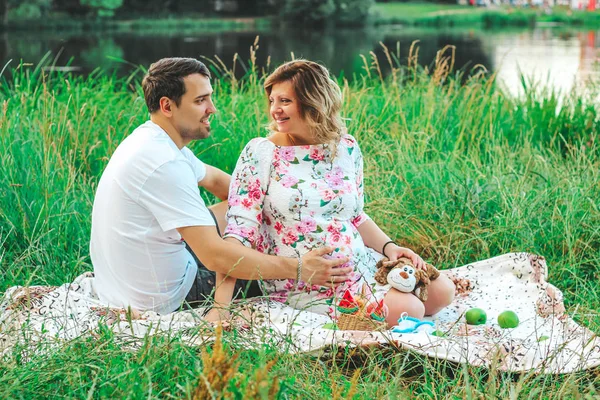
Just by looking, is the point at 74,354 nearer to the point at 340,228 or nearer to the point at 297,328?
the point at 297,328

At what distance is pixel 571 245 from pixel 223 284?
5.28 ft

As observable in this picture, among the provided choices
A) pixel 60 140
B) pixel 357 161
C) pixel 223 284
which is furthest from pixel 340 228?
pixel 60 140

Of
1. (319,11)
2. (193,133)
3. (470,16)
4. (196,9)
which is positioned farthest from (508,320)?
(470,16)

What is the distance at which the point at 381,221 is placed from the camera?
141 inches

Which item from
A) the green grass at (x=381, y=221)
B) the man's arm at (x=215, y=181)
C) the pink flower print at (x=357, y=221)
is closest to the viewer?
the green grass at (x=381, y=221)

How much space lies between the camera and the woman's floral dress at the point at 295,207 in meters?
2.63

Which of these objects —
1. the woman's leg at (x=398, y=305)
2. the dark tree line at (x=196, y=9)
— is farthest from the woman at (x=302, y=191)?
the dark tree line at (x=196, y=9)

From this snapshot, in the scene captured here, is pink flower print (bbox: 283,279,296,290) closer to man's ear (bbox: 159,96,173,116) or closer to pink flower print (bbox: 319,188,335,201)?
pink flower print (bbox: 319,188,335,201)

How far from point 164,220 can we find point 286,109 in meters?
0.55

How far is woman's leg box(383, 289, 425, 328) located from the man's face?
0.83 metres

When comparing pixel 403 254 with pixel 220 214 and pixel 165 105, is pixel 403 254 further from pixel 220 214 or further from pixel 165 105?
pixel 165 105

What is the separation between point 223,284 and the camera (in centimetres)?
252

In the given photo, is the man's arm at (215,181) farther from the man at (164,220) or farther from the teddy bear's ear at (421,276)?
the teddy bear's ear at (421,276)

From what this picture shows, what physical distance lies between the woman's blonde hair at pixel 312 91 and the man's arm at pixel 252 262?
1.41ft
